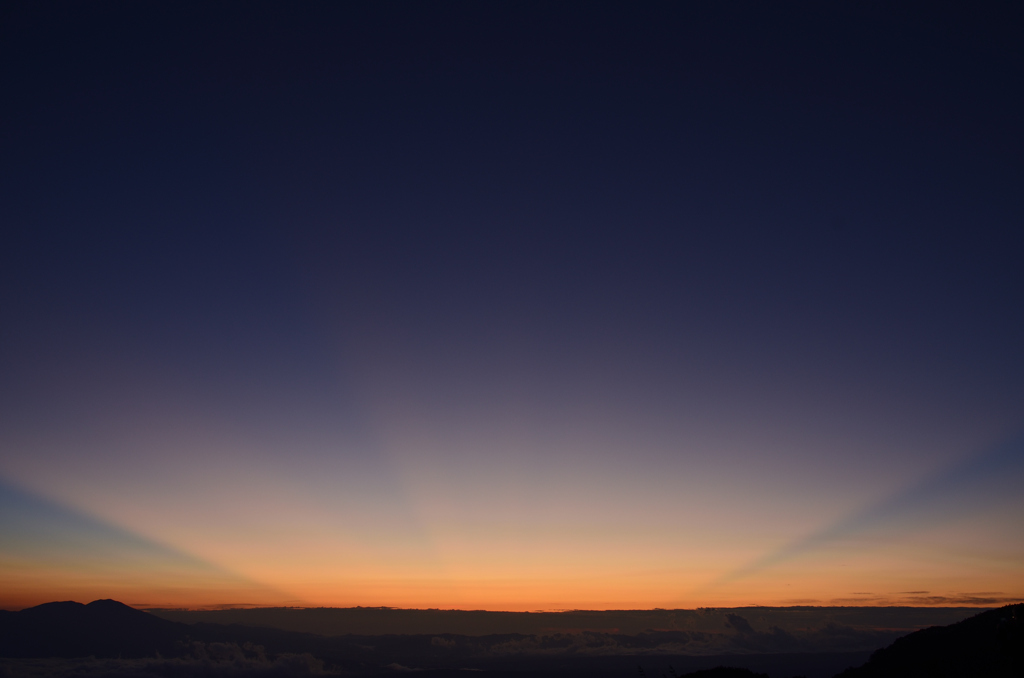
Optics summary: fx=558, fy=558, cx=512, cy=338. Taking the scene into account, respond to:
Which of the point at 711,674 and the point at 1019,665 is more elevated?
the point at 1019,665

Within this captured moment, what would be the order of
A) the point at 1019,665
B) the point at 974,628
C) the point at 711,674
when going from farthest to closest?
the point at 974,628, the point at 711,674, the point at 1019,665

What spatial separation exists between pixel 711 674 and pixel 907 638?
337ft

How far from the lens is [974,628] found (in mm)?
162750

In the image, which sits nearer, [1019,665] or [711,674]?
[1019,665]

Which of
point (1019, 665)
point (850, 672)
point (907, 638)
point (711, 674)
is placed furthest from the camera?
point (907, 638)

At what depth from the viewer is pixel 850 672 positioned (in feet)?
484

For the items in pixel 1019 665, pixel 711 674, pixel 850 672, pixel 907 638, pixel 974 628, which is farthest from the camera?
pixel 907 638

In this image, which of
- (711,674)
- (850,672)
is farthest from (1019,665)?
(850,672)

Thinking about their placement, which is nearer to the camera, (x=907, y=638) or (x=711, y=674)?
(x=711, y=674)

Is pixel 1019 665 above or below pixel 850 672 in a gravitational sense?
above

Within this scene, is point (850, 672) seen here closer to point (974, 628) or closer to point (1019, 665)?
point (974, 628)

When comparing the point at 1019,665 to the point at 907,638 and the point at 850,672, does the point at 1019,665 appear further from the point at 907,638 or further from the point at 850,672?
the point at 907,638

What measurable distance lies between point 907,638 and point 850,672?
4470 cm

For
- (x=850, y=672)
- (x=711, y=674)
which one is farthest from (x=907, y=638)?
(x=711, y=674)
